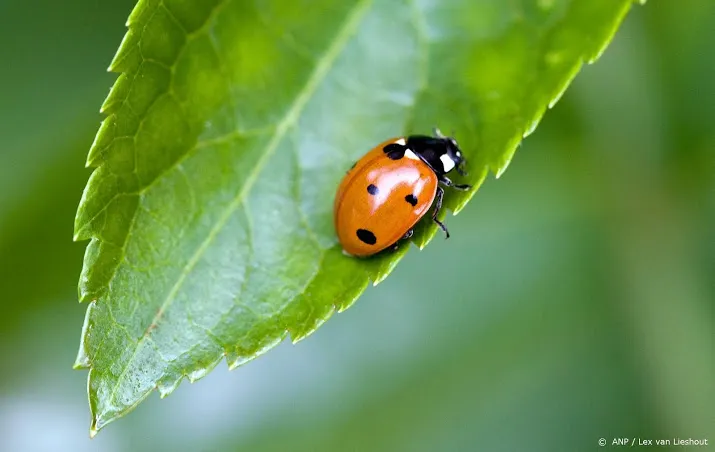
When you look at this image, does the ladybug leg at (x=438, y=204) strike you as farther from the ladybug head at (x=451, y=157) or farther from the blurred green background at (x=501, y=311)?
the blurred green background at (x=501, y=311)

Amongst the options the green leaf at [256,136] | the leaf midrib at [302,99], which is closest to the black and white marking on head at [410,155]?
the green leaf at [256,136]

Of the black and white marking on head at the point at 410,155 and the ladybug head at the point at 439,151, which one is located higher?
the ladybug head at the point at 439,151

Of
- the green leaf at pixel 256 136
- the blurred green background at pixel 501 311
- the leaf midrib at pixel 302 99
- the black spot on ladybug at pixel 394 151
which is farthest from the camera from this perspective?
the blurred green background at pixel 501 311

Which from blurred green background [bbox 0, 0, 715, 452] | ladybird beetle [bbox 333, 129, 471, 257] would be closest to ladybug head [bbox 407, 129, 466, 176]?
ladybird beetle [bbox 333, 129, 471, 257]

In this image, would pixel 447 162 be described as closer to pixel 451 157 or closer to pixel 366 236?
pixel 451 157

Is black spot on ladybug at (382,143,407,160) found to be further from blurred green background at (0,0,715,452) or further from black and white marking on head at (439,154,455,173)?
blurred green background at (0,0,715,452)

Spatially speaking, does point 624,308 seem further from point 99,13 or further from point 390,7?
point 99,13

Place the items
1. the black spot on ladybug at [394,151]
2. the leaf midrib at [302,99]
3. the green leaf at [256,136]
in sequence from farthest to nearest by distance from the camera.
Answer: the black spot on ladybug at [394,151] < the leaf midrib at [302,99] < the green leaf at [256,136]

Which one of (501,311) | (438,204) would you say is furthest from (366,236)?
(501,311)
